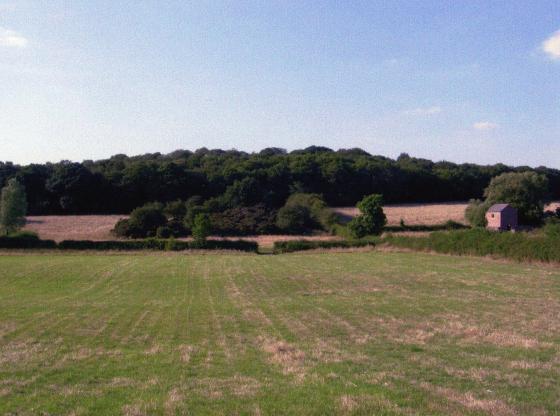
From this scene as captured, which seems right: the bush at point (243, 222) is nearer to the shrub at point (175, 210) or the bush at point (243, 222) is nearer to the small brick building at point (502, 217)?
the shrub at point (175, 210)

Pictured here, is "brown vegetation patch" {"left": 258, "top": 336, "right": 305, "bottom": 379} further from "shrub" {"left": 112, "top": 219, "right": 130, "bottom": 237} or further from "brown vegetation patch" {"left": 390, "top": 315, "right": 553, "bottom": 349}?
"shrub" {"left": 112, "top": 219, "right": 130, "bottom": 237}

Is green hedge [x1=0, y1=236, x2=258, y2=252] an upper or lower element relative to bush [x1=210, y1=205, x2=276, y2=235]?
lower

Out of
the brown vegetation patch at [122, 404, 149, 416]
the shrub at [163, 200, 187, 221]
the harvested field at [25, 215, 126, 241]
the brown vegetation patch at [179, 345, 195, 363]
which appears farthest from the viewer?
the shrub at [163, 200, 187, 221]

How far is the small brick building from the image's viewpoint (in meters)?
70.1

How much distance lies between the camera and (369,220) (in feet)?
235

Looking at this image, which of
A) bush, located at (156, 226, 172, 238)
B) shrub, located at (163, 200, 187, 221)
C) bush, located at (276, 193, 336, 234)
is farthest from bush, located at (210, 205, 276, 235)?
bush, located at (156, 226, 172, 238)

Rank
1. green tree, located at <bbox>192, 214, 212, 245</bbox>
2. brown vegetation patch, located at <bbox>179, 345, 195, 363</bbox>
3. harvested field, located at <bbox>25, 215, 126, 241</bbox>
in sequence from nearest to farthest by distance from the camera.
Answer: brown vegetation patch, located at <bbox>179, 345, 195, 363</bbox> < green tree, located at <bbox>192, 214, 212, 245</bbox> < harvested field, located at <bbox>25, 215, 126, 241</bbox>

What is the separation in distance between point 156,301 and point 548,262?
25.0 metres

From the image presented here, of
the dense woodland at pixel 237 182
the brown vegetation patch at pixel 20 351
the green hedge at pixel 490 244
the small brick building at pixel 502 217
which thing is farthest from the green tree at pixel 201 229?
the brown vegetation patch at pixel 20 351

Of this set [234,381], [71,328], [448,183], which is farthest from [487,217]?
[234,381]

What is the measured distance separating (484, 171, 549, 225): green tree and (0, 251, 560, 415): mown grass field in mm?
50968

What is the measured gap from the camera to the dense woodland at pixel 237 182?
10050cm

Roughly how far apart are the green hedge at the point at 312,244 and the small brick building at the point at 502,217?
18059 mm

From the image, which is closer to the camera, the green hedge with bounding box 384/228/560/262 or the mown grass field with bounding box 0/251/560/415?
the mown grass field with bounding box 0/251/560/415
